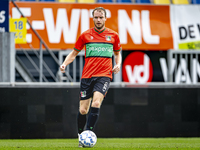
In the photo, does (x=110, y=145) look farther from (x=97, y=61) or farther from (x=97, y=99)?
(x=97, y=61)

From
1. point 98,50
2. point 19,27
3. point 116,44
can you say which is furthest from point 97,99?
point 19,27

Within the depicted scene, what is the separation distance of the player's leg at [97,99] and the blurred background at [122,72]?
2.28 m

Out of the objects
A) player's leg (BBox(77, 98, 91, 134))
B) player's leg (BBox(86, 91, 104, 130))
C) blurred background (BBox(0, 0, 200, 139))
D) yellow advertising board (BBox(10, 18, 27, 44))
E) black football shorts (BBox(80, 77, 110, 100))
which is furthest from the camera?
yellow advertising board (BBox(10, 18, 27, 44))

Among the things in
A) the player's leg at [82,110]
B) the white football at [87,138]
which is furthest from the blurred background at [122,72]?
the white football at [87,138]

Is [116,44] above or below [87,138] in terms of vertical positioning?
above

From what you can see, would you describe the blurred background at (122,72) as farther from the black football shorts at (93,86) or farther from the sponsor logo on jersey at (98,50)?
the sponsor logo on jersey at (98,50)

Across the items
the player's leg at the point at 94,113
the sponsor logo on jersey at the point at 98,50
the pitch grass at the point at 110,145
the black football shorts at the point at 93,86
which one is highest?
the sponsor logo on jersey at the point at 98,50

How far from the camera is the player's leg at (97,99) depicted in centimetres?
569

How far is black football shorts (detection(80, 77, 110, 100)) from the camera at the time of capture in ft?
19.1

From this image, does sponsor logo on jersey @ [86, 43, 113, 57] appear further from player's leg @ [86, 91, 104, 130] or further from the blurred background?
the blurred background

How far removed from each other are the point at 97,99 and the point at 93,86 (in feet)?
0.89

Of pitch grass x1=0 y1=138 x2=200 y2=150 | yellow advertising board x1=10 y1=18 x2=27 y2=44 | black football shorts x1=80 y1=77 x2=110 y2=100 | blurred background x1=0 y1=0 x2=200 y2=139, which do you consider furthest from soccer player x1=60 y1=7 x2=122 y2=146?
yellow advertising board x1=10 y1=18 x2=27 y2=44

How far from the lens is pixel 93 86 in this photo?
5.93 meters

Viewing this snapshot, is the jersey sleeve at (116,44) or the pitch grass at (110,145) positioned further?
the jersey sleeve at (116,44)
